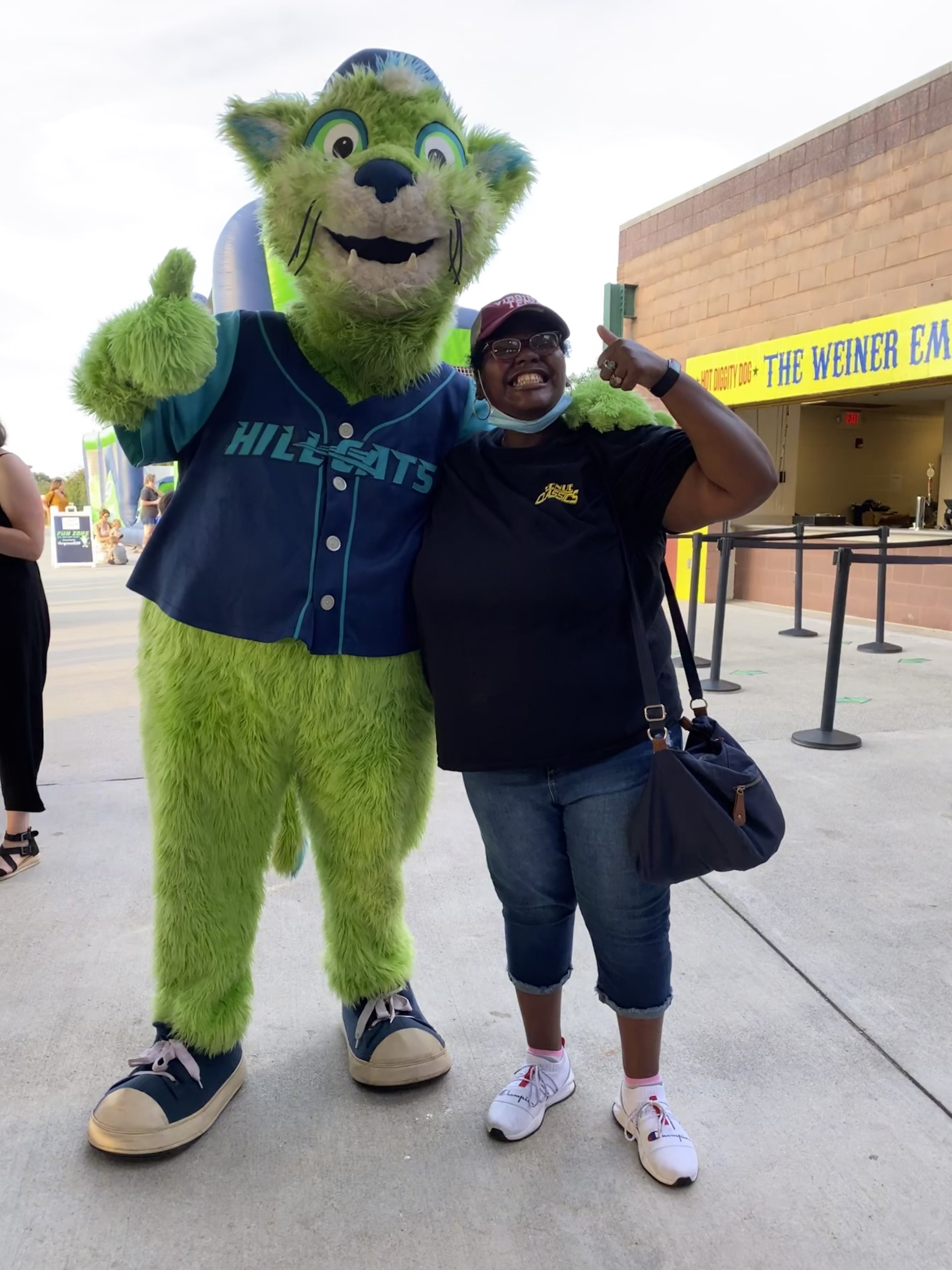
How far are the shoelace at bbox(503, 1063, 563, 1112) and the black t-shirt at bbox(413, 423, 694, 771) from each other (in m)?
0.70

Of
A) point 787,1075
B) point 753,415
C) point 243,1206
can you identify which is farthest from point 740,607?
point 243,1206

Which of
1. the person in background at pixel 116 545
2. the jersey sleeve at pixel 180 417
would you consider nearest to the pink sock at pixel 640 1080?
the jersey sleeve at pixel 180 417

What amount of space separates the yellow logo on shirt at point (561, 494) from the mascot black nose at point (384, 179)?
0.60 m

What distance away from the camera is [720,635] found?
19.4ft

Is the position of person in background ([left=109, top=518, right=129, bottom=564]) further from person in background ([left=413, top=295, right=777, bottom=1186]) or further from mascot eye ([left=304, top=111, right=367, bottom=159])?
person in background ([left=413, top=295, right=777, bottom=1186])

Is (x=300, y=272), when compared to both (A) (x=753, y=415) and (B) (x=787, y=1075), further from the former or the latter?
(A) (x=753, y=415)

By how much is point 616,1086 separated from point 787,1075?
15.0 inches

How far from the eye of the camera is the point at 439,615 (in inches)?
68.4

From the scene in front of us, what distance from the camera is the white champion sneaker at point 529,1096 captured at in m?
1.84

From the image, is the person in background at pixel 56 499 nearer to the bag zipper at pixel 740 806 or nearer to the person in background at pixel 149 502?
the person in background at pixel 149 502

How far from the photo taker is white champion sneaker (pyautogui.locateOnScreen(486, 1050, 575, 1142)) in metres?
1.84

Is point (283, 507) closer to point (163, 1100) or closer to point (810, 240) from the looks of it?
point (163, 1100)

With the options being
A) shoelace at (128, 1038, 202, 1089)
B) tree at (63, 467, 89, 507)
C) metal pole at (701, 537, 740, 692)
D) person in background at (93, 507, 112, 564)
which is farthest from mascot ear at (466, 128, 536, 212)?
tree at (63, 467, 89, 507)

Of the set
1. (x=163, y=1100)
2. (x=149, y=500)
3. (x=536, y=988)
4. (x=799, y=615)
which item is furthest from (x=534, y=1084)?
(x=149, y=500)
